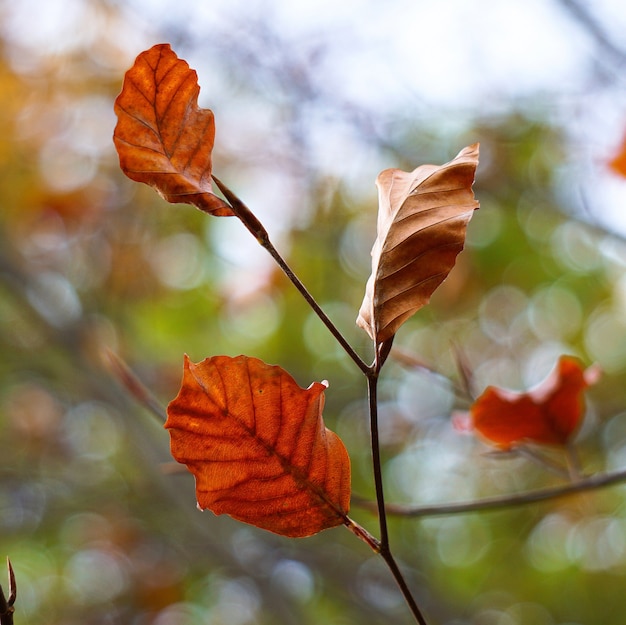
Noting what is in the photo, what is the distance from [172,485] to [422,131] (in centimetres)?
124

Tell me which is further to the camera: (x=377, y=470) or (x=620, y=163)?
(x=620, y=163)

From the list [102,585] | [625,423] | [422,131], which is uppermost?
[422,131]

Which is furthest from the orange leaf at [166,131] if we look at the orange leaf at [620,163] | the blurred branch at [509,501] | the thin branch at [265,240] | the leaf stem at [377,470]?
the orange leaf at [620,163]

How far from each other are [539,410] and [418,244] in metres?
0.39

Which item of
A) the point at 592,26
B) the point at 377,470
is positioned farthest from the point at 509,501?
the point at 592,26

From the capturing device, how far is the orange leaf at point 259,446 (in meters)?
0.37

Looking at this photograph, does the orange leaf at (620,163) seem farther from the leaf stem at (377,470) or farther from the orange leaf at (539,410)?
the leaf stem at (377,470)

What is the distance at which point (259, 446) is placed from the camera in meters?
0.38

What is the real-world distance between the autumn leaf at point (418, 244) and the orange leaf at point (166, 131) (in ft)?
0.31

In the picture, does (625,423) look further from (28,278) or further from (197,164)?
(197,164)

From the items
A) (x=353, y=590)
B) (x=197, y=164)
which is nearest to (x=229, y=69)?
(x=353, y=590)

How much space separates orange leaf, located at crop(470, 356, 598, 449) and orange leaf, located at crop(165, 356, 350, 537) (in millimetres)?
283

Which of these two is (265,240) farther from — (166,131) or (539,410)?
(539,410)

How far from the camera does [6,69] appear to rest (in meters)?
2.38
